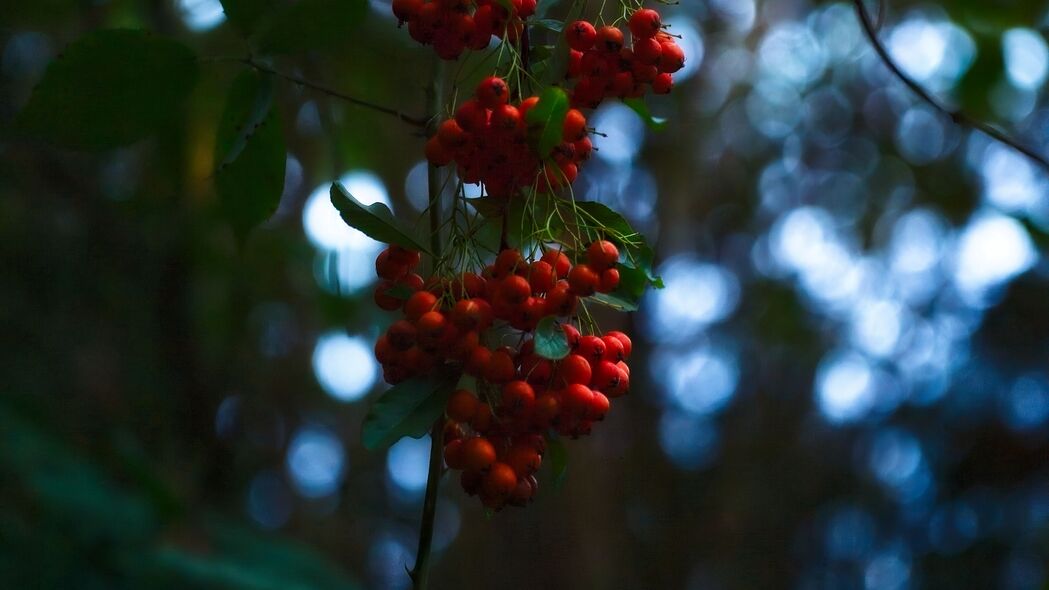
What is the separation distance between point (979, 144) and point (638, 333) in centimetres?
194

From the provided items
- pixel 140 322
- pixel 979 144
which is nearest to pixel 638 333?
pixel 140 322

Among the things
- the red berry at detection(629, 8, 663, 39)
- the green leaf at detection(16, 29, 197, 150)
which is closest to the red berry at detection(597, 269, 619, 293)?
the red berry at detection(629, 8, 663, 39)

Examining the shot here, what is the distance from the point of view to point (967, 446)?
4.05 m

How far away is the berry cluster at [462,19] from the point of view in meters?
0.71

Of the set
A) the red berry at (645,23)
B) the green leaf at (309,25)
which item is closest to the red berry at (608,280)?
the red berry at (645,23)

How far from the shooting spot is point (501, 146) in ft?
2.21

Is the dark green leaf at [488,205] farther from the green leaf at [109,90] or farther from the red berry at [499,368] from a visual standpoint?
the green leaf at [109,90]

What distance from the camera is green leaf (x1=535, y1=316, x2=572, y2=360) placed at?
64cm

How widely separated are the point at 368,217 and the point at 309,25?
11.3 inches

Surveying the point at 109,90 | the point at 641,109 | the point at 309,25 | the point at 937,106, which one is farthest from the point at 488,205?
the point at 937,106

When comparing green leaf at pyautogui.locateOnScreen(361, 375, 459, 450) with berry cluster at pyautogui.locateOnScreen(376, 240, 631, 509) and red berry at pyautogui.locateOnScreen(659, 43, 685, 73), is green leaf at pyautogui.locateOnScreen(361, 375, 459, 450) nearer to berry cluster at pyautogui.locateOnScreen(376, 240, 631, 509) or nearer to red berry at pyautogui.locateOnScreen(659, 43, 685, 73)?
berry cluster at pyautogui.locateOnScreen(376, 240, 631, 509)

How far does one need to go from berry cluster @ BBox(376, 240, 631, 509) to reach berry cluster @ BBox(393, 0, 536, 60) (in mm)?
Result: 183

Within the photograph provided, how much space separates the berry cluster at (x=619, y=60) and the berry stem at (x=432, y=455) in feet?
0.43

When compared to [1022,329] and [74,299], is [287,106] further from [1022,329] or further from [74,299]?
[1022,329]
